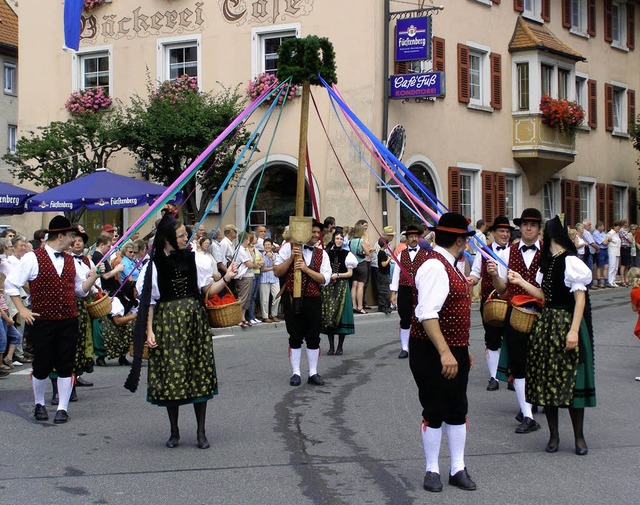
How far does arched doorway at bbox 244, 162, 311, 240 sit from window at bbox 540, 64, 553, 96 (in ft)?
28.1

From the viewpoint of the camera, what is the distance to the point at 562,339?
7.62m

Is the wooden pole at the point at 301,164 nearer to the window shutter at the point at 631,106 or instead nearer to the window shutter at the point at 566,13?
the window shutter at the point at 566,13

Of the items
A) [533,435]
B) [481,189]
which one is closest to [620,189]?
[481,189]

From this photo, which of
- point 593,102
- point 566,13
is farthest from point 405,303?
→ point 593,102

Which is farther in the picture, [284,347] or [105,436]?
[284,347]

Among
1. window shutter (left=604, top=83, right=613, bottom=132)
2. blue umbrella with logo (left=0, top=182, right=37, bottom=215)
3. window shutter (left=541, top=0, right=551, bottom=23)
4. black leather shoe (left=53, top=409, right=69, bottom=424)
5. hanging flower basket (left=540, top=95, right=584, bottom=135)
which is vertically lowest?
black leather shoe (left=53, top=409, right=69, bottom=424)

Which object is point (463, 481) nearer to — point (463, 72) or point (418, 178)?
point (418, 178)

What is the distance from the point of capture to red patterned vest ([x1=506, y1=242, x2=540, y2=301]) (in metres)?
8.48

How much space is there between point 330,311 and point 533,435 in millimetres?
5728

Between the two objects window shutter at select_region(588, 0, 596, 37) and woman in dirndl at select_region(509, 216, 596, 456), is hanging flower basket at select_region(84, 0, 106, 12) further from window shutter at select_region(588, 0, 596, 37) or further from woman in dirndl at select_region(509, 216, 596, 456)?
woman in dirndl at select_region(509, 216, 596, 456)

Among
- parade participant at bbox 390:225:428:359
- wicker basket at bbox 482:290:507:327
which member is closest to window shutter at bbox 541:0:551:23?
parade participant at bbox 390:225:428:359

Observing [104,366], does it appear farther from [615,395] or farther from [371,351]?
[615,395]

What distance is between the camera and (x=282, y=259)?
11.4 metres

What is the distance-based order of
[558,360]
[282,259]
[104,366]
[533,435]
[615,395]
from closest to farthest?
[558,360], [533,435], [615,395], [282,259], [104,366]
